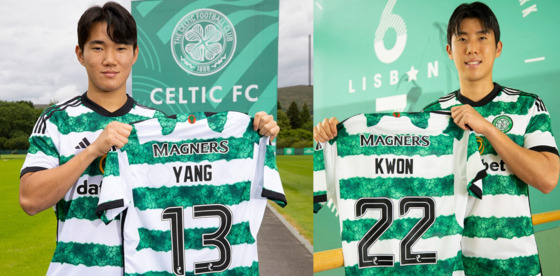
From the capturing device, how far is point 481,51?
1840mm

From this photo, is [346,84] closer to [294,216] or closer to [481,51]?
[481,51]

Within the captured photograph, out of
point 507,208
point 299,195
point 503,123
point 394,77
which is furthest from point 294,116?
point 299,195

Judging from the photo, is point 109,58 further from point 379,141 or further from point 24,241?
point 24,241

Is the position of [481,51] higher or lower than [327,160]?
higher

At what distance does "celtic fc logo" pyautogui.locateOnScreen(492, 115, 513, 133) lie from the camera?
1.76m

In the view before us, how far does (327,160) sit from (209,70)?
1.76 metres

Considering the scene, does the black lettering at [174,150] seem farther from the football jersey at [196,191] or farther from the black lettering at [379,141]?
the black lettering at [379,141]

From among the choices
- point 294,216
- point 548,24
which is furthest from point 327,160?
point 294,216

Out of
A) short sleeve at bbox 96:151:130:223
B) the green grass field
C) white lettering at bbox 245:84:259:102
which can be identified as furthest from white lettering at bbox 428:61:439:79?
the green grass field

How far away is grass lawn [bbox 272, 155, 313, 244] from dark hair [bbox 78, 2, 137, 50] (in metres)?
6.44

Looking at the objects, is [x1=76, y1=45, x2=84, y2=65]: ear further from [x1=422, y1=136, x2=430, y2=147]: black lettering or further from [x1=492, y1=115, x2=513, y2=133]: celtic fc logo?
[x1=492, y1=115, x2=513, y2=133]: celtic fc logo

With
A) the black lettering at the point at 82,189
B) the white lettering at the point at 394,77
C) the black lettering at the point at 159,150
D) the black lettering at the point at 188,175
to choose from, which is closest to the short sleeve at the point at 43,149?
the black lettering at the point at 82,189

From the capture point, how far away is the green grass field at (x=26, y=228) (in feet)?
22.8

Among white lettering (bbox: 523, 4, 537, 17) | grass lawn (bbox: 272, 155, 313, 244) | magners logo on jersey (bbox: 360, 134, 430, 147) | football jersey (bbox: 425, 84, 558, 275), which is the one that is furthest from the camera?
grass lawn (bbox: 272, 155, 313, 244)
